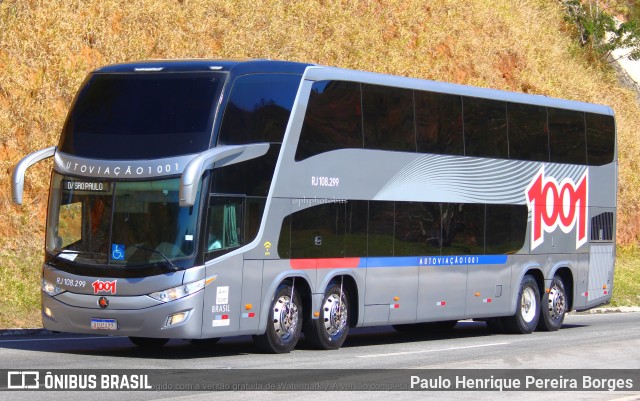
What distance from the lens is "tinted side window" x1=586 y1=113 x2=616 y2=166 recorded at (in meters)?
25.0

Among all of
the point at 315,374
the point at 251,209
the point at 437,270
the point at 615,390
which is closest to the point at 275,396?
the point at 315,374

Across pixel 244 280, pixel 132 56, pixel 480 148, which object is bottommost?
pixel 244 280

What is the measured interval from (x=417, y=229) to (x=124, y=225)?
5.84 meters

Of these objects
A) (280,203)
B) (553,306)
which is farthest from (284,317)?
(553,306)

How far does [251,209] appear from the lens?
54.1 ft

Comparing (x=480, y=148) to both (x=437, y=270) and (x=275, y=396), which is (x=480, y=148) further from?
(x=275, y=396)

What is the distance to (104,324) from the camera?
15.5 metres

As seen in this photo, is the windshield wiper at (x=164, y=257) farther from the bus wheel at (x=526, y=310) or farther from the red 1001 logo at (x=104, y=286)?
the bus wheel at (x=526, y=310)

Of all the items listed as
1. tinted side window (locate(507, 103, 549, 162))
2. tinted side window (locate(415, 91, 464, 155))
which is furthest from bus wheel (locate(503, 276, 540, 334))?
tinted side window (locate(415, 91, 464, 155))

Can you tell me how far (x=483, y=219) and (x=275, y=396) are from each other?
10.3 metres

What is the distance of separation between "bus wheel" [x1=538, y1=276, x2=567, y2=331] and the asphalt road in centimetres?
137

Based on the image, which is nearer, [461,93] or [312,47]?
[461,93]

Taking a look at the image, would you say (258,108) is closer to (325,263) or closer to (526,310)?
(325,263)

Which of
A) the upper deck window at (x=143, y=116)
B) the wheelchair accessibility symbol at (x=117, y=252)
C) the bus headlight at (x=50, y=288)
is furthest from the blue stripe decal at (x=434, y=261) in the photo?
the bus headlight at (x=50, y=288)
